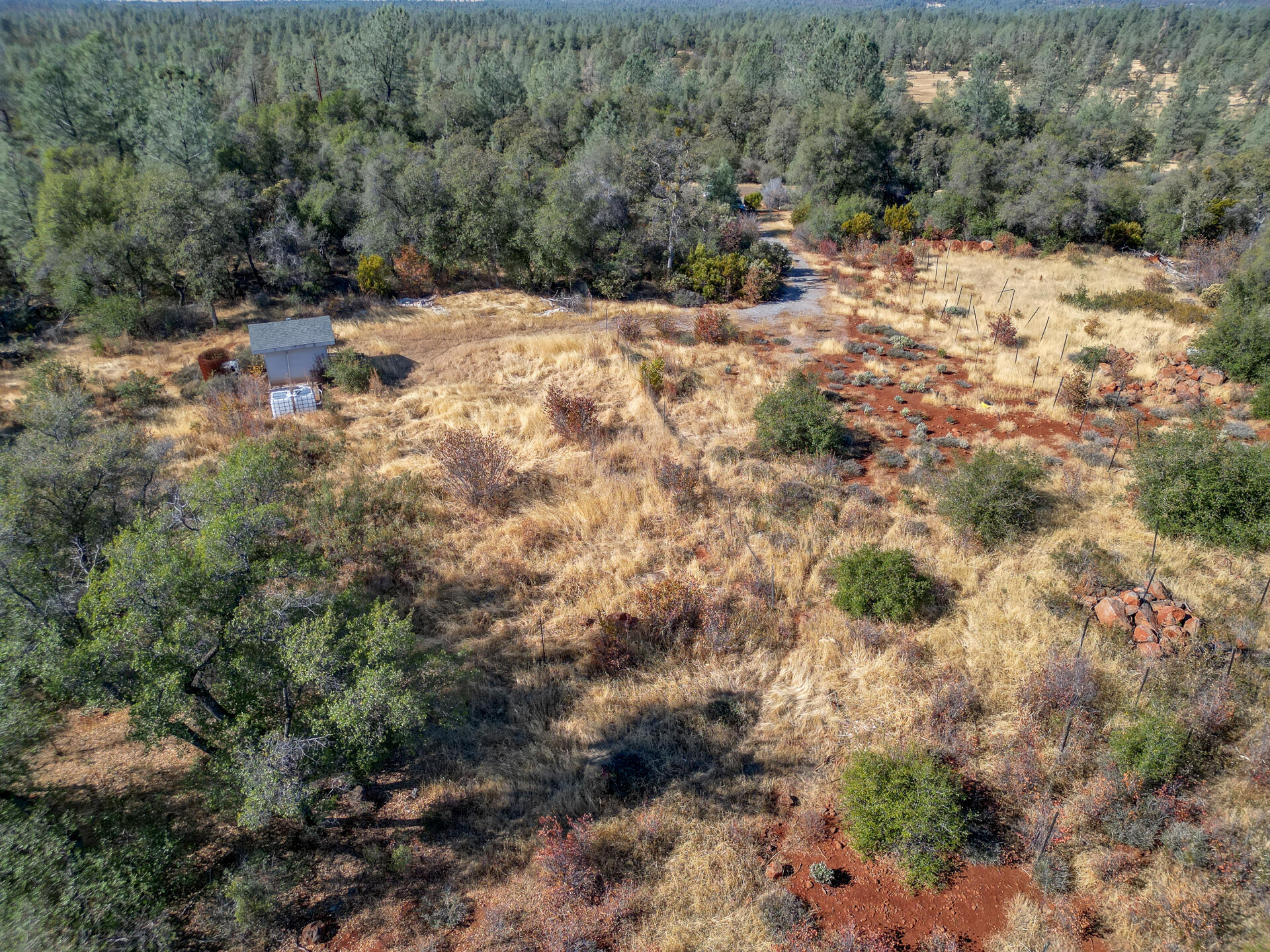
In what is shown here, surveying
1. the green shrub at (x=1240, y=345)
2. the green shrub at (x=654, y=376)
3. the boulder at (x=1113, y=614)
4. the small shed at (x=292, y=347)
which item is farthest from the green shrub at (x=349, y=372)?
the green shrub at (x=1240, y=345)

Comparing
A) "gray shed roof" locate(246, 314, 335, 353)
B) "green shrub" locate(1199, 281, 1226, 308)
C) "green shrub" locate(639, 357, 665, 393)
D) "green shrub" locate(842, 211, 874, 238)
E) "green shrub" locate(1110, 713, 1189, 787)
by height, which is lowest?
"green shrub" locate(1110, 713, 1189, 787)

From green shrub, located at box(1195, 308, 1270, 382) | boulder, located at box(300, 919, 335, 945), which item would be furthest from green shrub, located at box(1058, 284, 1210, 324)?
boulder, located at box(300, 919, 335, 945)

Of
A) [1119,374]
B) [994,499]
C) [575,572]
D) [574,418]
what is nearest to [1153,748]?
[994,499]

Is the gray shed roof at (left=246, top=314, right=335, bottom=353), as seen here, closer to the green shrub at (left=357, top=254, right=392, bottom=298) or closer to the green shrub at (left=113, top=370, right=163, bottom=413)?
the green shrub at (left=113, top=370, right=163, bottom=413)

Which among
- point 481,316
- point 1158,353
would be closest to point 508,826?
point 481,316

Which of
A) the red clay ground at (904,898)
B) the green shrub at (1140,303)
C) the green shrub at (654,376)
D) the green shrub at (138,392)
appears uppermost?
the green shrub at (1140,303)

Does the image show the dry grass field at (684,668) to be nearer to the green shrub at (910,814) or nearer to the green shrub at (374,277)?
the green shrub at (910,814)

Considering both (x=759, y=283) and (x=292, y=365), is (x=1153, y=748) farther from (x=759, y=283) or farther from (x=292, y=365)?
(x=759, y=283)
